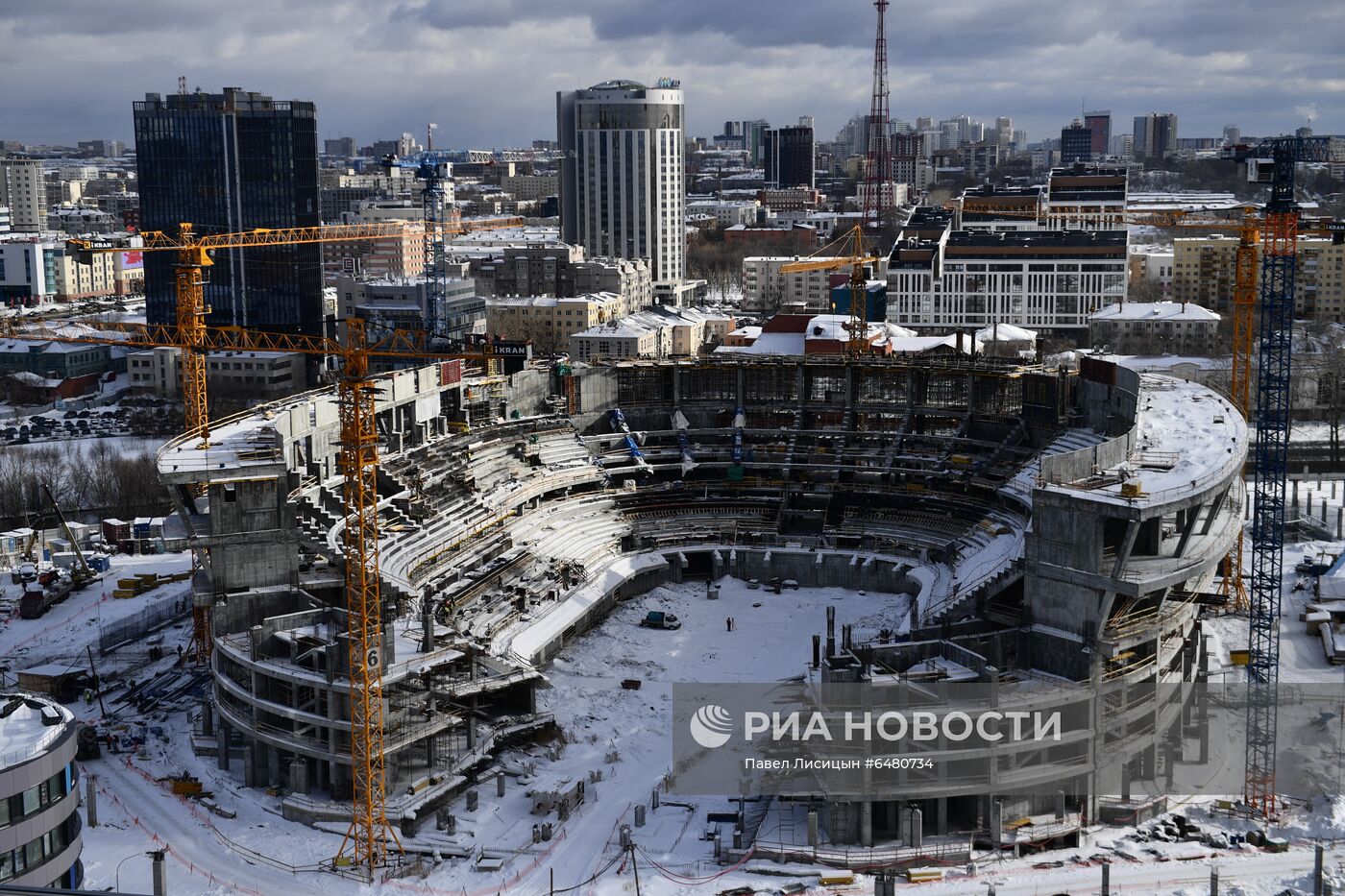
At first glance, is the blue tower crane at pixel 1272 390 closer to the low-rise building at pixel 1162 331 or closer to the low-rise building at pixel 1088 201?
the low-rise building at pixel 1162 331

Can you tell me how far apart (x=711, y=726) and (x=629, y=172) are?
450 feet

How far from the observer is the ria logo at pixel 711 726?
159ft

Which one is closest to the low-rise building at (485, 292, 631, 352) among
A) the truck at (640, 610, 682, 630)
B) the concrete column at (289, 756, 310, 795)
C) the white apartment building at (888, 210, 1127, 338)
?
the white apartment building at (888, 210, 1127, 338)

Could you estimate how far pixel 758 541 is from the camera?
72.2m

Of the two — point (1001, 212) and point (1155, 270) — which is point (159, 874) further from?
point (1001, 212)

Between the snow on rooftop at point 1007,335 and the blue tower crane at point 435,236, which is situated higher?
the blue tower crane at point 435,236

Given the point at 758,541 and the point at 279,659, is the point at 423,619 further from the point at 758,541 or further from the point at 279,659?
the point at 758,541

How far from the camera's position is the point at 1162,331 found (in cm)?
12575

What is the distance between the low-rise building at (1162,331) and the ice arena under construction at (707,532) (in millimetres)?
51570

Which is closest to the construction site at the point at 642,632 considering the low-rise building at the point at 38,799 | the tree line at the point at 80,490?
the low-rise building at the point at 38,799

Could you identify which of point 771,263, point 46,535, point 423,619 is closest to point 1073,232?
point 771,263

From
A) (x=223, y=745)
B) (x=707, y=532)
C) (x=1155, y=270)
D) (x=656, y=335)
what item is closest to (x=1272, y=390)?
(x=707, y=532)

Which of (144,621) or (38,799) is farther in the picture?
(144,621)

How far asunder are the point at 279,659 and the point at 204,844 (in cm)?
645
